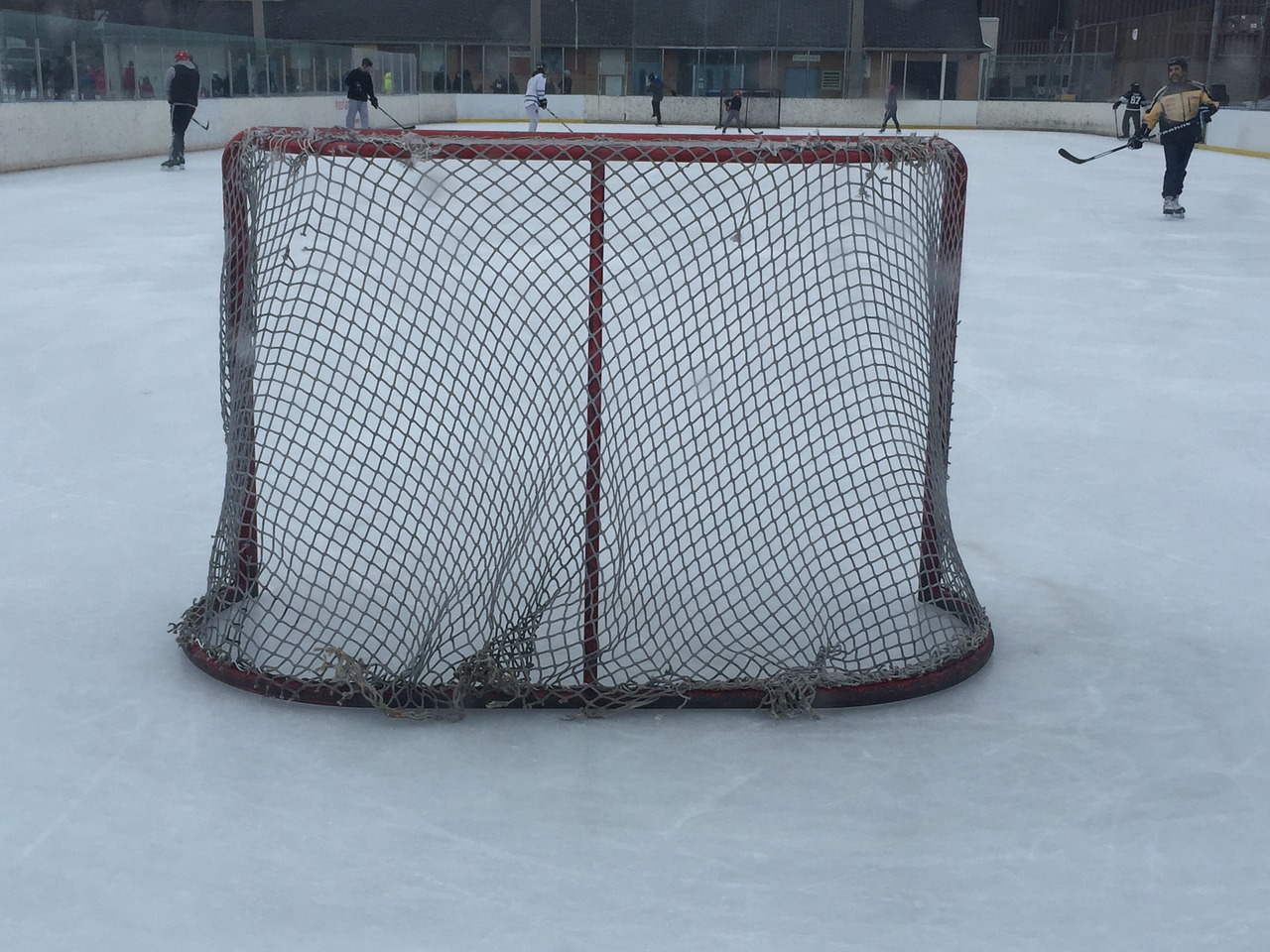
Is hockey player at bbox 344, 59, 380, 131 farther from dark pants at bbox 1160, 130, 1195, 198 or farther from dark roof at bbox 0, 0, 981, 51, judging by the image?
dark roof at bbox 0, 0, 981, 51

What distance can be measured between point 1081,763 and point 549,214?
7998 mm

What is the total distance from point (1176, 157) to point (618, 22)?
26121 millimetres

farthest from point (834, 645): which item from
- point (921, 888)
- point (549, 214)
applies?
point (549, 214)

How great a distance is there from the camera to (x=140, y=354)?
5.79 m

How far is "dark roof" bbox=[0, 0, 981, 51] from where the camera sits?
110 feet

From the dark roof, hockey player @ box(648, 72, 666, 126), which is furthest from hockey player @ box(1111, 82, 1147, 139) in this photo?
the dark roof

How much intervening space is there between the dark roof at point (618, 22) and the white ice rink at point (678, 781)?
3128 cm

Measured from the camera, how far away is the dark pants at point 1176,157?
10.8 metres

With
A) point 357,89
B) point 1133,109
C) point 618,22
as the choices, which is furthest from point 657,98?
point 357,89

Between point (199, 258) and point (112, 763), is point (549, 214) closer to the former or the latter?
point (199, 258)

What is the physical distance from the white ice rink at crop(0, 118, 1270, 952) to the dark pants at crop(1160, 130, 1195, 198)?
7580mm

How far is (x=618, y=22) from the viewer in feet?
115

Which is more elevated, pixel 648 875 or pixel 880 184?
pixel 880 184

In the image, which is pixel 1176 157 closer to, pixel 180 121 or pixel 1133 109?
pixel 180 121
